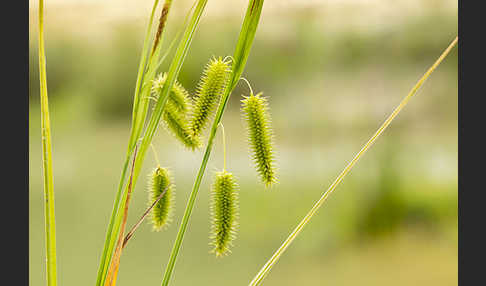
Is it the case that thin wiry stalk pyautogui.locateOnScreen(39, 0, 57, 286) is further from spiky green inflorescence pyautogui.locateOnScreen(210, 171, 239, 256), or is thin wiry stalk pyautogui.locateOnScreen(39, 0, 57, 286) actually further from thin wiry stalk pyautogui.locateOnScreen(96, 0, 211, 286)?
spiky green inflorescence pyautogui.locateOnScreen(210, 171, 239, 256)

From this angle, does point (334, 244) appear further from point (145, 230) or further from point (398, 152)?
point (145, 230)

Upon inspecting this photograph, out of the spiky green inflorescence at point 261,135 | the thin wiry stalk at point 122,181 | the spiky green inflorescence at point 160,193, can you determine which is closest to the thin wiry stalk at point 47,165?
the thin wiry stalk at point 122,181

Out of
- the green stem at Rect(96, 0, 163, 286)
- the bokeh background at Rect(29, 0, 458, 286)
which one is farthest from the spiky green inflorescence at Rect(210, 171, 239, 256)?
the bokeh background at Rect(29, 0, 458, 286)

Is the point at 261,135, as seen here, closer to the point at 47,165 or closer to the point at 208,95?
the point at 208,95

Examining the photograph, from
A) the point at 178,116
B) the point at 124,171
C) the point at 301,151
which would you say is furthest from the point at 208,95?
the point at 301,151

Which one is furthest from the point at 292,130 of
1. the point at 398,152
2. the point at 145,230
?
the point at 145,230
